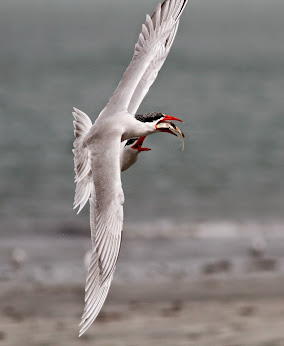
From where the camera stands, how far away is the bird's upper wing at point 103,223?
21.7 feet

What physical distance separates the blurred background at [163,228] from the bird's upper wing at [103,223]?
1.59 metres

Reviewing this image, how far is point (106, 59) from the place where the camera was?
53062 mm

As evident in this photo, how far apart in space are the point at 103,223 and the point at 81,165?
3.45 feet

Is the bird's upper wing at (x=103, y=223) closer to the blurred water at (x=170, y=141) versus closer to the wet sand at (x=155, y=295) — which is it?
the blurred water at (x=170, y=141)

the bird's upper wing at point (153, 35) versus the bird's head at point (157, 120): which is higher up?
the bird's upper wing at point (153, 35)

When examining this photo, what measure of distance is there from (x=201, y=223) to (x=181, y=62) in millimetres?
37333

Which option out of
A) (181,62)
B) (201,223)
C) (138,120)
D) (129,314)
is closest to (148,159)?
(201,223)

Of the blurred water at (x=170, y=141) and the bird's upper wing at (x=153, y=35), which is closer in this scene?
the bird's upper wing at (x=153, y=35)

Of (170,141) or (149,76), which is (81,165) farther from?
(170,141)

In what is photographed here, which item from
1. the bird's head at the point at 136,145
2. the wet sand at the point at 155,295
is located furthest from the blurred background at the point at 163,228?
the bird's head at the point at 136,145

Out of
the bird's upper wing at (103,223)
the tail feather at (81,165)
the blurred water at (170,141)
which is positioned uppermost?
the blurred water at (170,141)

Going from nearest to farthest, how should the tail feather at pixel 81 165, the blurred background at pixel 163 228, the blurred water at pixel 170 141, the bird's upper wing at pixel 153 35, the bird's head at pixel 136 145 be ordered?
the tail feather at pixel 81 165
the bird's upper wing at pixel 153 35
the bird's head at pixel 136 145
the blurred background at pixel 163 228
the blurred water at pixel 170 141

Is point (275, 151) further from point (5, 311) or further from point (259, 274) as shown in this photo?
point (5, 311)

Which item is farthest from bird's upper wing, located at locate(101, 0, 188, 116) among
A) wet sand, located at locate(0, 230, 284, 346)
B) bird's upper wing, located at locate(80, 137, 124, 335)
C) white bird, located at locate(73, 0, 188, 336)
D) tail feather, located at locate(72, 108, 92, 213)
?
wet sand, located at locate(0, 230, 284, 346)
